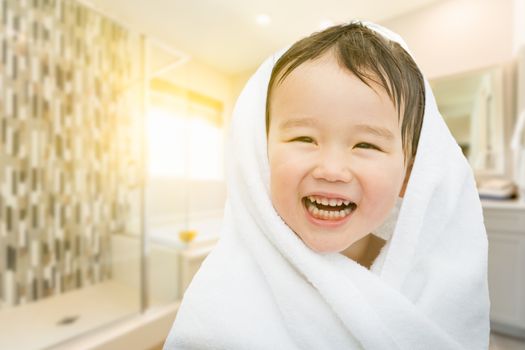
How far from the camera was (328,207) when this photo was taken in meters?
0.43

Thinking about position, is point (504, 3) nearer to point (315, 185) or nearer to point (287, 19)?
point (287, 19)

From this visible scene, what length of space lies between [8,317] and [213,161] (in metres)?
2.10

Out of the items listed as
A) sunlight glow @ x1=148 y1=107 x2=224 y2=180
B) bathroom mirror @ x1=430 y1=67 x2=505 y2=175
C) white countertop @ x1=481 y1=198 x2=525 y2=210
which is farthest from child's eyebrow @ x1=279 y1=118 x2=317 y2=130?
bathroom mirror @ x1=430 y1=67 x2=505 y2=175

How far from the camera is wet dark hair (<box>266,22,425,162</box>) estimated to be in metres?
0.41

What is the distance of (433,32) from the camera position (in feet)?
7.00

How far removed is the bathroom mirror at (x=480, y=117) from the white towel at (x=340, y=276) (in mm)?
1823

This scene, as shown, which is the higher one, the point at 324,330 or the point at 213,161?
the point at 213,161

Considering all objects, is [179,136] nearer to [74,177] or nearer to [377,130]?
[74,177]

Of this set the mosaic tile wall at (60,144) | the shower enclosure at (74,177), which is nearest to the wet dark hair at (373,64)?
the shower enclosure at (74,177)

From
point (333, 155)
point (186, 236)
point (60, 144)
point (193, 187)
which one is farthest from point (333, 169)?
point (193, 187)

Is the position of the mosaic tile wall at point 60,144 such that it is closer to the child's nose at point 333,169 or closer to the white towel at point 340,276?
the white towel at point 340,276

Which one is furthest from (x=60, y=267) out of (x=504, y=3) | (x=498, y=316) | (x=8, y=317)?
(x=504, y=3)

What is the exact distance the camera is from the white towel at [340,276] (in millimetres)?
376

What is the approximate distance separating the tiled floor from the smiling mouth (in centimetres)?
168
